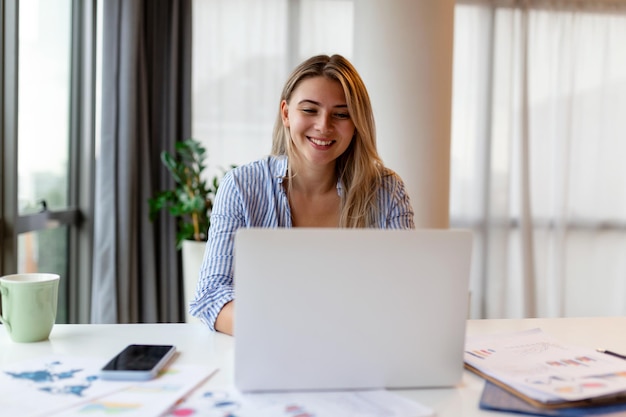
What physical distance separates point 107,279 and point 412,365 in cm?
228

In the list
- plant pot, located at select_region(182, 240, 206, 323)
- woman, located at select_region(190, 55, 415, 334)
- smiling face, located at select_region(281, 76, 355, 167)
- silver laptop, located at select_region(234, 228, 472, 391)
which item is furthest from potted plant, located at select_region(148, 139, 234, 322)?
silver laptop, located at select_region(234, 228, 472, 391)

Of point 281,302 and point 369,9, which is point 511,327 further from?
point 369,9

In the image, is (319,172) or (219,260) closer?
(219,260)

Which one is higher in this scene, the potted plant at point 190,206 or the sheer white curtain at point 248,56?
the sheer white curtain at point 248,56

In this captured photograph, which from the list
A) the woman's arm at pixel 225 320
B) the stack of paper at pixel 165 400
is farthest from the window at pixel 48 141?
the stack of paper at pixel 165 400

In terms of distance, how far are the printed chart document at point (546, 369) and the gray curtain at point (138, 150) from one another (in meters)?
2.14

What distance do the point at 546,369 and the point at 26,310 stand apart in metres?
0.90

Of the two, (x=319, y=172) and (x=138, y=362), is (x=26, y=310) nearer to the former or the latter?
(x=138, y=362)

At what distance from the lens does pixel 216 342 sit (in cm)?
116

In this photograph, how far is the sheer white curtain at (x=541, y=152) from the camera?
3668 millimetres

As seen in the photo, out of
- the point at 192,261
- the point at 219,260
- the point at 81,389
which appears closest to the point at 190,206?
the point at 192,261

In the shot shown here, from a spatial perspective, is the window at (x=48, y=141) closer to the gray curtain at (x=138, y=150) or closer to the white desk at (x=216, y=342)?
the gray curtain at (x=138, y=150)

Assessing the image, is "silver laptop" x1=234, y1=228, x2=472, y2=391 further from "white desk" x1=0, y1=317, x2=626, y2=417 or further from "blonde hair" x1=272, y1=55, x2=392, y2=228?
"blonde hair" x1=272, y1=55, x2=392, y2=228

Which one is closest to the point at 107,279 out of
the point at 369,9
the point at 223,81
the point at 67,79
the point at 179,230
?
the point at 179,230
